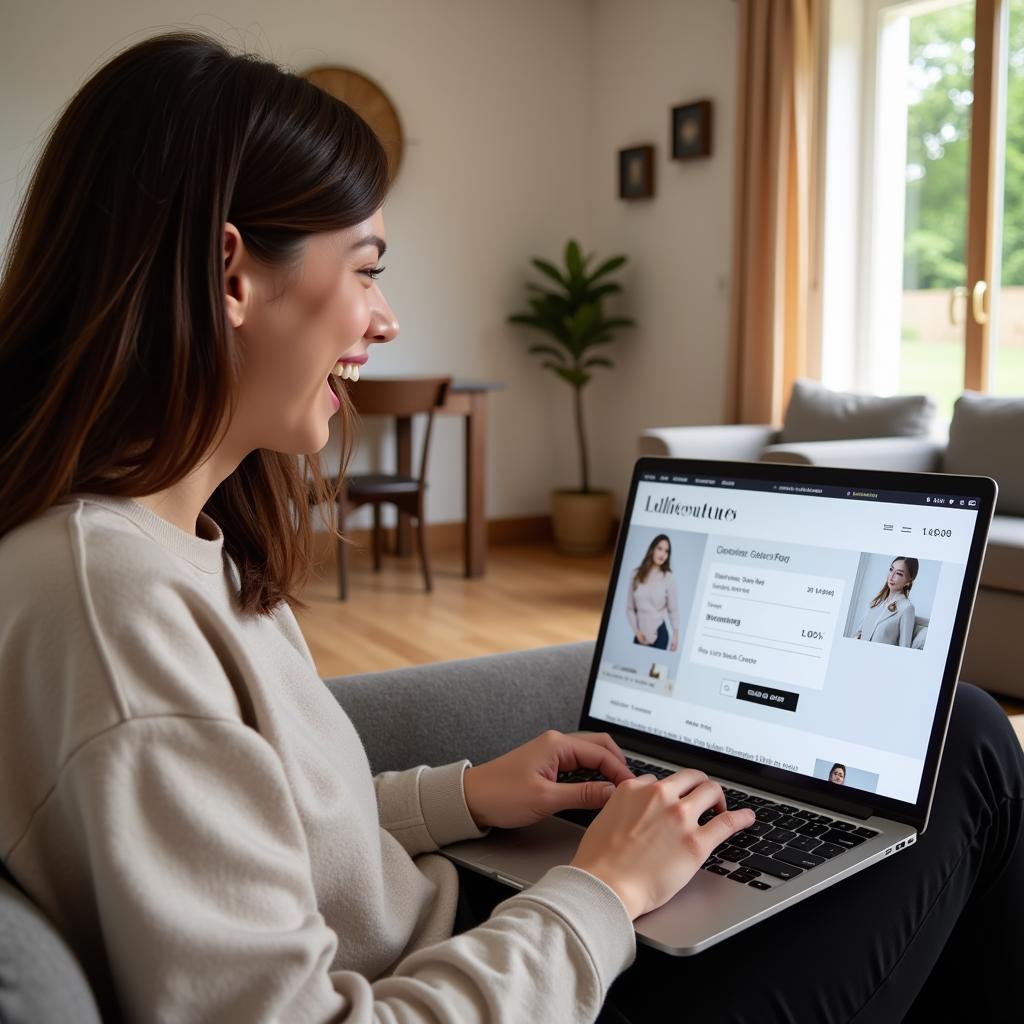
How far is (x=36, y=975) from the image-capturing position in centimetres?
52

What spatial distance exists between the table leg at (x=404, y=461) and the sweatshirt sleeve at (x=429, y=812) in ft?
13.1

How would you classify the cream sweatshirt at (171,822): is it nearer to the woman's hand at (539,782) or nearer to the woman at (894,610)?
the woman's hand at (539,782)

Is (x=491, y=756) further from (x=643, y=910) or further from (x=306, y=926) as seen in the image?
(x=306, y=926)

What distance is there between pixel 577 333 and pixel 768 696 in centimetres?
427

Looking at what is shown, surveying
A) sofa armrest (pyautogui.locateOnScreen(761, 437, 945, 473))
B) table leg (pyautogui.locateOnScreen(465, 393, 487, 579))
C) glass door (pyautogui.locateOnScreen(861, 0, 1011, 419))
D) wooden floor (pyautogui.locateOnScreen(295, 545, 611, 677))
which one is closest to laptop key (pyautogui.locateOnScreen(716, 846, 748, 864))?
wooden floor (pyautogui.locateOnScreen(295, 545, 611, 677))

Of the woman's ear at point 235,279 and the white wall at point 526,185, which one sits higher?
the white wall at point 526,185

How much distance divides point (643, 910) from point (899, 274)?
4085mm

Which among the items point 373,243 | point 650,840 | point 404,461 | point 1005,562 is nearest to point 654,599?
point 650,840

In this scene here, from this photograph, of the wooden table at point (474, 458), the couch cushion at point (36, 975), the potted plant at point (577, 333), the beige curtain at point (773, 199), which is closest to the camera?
the couch cushion at point (36, 975)

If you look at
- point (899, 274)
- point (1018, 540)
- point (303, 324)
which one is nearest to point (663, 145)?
point (899, 274)

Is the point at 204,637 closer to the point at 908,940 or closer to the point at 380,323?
the point at 380,323

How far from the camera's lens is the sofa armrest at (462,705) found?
1190 mm

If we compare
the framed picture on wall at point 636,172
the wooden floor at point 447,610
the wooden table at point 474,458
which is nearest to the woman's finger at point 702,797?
the wooden floor at point 447,610

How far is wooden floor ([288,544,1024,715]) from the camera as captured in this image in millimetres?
3561
